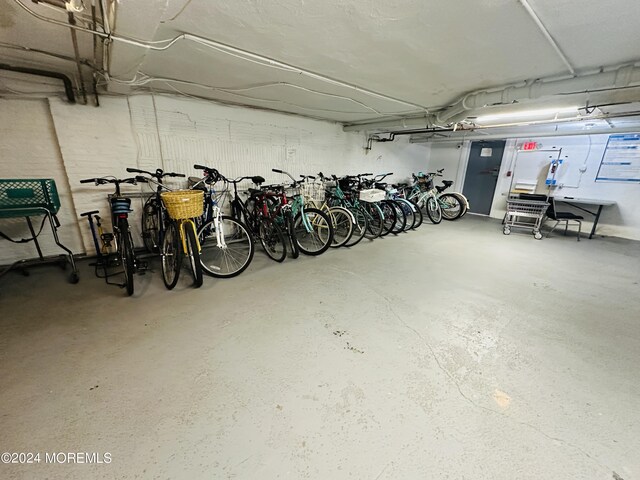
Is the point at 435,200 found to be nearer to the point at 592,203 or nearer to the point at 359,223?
the point at 359,223

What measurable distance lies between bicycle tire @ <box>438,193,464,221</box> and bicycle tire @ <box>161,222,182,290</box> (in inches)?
219

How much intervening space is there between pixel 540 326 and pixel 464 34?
224cm

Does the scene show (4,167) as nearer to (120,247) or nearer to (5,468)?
(120,247)

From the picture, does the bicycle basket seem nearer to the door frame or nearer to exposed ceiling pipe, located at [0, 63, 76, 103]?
exposed ceiling pipe, located at [0, 63, 76, 103]

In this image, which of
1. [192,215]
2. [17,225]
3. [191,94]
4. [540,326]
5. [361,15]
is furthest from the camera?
[191,94]

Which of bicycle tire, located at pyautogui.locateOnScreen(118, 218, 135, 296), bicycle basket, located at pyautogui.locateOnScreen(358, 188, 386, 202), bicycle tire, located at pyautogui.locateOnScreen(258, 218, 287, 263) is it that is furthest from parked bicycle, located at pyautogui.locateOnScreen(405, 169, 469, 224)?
bicycle tire, located at pyautogui.locateOnScreen(118, 218, 135, 296)

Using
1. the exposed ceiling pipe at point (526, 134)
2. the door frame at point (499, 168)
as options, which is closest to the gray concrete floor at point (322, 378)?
the exposed ceiling pipe at point (526, 134)

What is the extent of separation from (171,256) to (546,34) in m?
3.44

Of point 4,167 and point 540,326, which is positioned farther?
point 4,167

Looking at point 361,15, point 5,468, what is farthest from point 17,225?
point 361,15

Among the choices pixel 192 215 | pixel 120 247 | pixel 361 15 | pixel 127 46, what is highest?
pixel 361 15

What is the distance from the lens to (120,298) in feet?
7.19

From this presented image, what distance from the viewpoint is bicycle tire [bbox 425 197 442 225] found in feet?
17.9

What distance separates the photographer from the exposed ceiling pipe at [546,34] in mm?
1336
